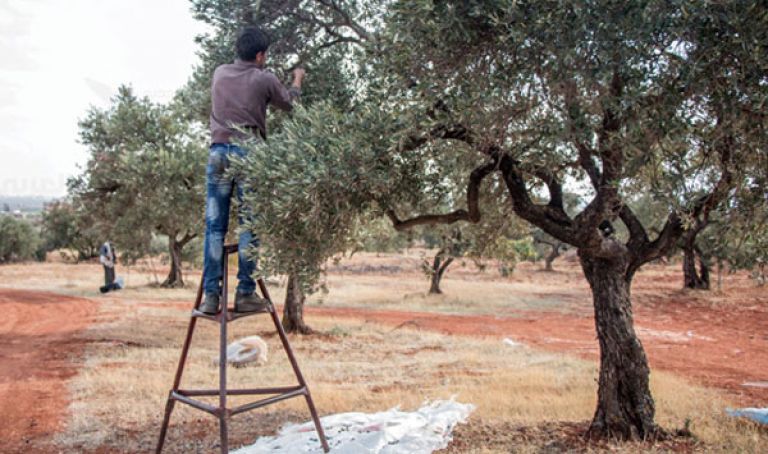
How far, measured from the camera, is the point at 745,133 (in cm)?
562

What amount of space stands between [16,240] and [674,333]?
49265mm

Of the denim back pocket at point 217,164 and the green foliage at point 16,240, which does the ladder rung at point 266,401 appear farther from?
the green foliage at point 16,240

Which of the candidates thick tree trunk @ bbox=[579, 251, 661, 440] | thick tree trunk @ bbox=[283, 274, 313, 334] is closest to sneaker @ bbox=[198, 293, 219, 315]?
thick tree trunk @ bbox=[579, 251, 661, 440]

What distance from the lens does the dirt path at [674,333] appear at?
14.0m

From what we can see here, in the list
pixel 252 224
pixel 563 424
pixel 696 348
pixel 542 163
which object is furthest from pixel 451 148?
pixel 696 348

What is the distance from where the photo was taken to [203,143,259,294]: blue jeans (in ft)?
18.7

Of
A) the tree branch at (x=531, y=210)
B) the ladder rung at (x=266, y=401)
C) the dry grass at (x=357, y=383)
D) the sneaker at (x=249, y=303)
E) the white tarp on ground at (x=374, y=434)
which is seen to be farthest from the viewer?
the dry grass at (x=357, y=383)

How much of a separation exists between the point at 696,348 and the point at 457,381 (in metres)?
9.07

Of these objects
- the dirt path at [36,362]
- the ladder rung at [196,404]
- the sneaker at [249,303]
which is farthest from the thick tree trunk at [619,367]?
the dirt path at [36,362]

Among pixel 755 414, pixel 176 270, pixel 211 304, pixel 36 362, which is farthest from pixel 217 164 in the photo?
pixel 176 270

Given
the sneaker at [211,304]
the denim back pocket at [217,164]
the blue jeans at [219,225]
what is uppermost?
the denim back pocket at [217,164]

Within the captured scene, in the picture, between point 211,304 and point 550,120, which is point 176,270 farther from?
point 550,120

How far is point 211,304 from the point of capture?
19.0 feet

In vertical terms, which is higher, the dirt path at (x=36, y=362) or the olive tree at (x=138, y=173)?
the olive tree at (x=138, y=173)
